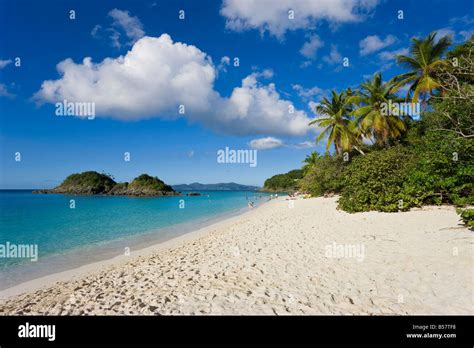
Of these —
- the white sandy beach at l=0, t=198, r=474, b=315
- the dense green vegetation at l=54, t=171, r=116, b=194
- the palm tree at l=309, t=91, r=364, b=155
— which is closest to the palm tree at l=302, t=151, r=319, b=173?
the palm tree at l=309, t=91, r=364, b=155

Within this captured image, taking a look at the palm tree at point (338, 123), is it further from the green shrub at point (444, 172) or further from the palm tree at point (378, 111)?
the green shrub at point (444, 172)

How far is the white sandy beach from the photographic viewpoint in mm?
3930

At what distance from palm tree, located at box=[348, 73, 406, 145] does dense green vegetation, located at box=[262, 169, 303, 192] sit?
3207 inches

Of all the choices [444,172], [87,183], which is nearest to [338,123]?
[444,172]

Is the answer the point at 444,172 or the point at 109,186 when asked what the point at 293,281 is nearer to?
the point at 444,172

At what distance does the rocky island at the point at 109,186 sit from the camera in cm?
8994

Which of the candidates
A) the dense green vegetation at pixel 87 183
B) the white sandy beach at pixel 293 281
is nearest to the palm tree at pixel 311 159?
the white sandy beach at pixel 293 281

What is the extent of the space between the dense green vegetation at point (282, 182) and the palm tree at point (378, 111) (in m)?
81.5

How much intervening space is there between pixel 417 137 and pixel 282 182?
98.6m

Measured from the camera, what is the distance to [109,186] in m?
97.8

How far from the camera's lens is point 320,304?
→ 13.0 feet
